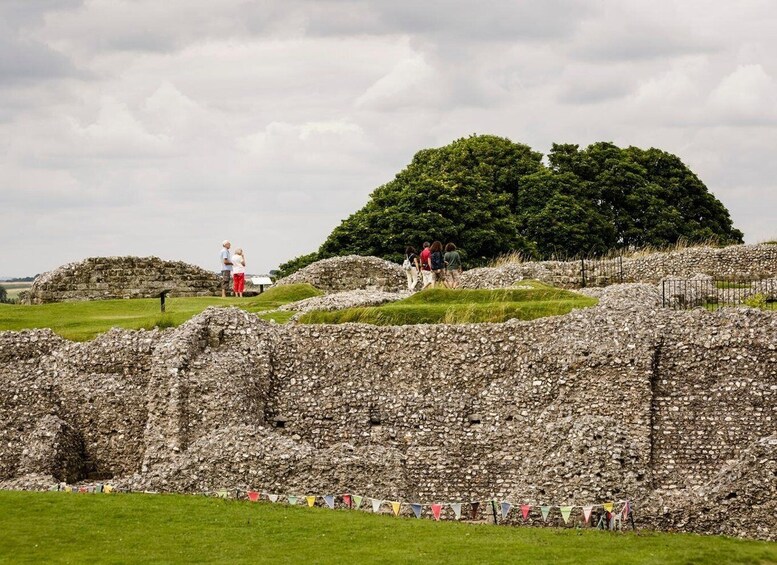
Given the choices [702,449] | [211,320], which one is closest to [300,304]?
[211,320]

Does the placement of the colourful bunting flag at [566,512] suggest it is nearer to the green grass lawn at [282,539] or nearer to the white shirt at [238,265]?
the green grass lawn at [282,539]

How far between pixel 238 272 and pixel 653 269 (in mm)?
19053

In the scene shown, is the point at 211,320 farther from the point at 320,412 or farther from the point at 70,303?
the point at 70,303

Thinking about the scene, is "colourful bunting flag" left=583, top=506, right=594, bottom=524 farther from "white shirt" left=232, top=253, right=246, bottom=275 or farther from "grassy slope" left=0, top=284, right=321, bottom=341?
"white shirt" left=232, top=253, right=246, bottom=275

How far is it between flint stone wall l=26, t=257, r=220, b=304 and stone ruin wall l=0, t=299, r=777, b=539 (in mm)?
15023

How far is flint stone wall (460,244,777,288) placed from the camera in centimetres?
6144

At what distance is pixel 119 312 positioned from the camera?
56.9 m

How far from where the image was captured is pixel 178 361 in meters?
44.2

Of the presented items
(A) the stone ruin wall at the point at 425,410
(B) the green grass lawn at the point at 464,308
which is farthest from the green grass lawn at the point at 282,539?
(B) the green grass lawn at the point at 464,308

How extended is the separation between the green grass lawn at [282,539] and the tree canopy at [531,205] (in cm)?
4765

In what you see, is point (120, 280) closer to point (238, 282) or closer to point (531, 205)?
point (238, 282)

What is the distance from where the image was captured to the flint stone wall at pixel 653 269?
61438mm

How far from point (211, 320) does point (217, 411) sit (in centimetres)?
426

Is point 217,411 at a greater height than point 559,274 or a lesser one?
lesser
